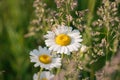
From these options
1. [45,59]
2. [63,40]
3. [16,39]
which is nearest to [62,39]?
[63,40]

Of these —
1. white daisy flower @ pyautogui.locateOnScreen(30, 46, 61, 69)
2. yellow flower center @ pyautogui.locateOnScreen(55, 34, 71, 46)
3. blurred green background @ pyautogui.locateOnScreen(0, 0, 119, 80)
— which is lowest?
white daisy flower @ pyautogui.locateOnScreen(30, 46, 61, 69)

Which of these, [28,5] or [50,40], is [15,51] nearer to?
[28,5]

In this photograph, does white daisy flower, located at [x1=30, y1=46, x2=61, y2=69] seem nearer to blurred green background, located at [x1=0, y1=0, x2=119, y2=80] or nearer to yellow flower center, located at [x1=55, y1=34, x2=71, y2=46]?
yellow flower center, located at [x1=55, y1=34, x2=71, y2=46]

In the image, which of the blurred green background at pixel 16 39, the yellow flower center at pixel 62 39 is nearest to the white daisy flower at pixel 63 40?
the yellow flower center at pixel 62 39

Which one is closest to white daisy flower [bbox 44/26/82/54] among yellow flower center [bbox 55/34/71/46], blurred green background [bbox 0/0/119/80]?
yellow flower center [bbox 55/34/71/46]

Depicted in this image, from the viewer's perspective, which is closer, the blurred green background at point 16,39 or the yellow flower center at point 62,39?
the yellow flower center at point 62,39

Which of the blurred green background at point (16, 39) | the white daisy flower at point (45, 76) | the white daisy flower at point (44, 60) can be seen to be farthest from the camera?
the blurred green background at point (16, 39)

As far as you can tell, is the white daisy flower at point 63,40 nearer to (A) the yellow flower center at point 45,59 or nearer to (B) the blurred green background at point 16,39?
(A) the yellow flower center at point 45,59
